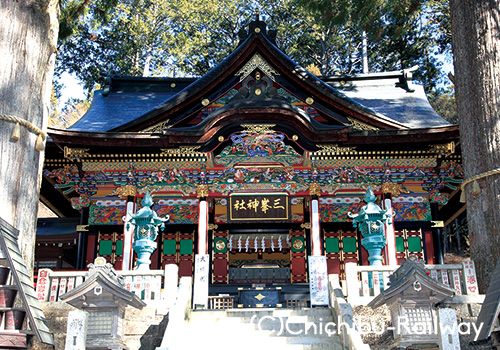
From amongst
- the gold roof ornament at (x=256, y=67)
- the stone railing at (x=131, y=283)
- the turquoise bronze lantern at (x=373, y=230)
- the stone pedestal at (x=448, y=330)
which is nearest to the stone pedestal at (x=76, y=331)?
the stone railing at (x=131, y=283)

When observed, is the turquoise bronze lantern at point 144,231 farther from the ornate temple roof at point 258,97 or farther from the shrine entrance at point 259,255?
the shrine entrance at point 259,255

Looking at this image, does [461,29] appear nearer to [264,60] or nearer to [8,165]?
[264,60]

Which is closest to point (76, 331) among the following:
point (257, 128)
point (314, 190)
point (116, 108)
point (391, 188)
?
point (257, 128)

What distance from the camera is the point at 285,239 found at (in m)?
13.5

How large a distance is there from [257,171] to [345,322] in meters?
5.87

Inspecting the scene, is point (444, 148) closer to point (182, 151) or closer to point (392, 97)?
point (392, 97)

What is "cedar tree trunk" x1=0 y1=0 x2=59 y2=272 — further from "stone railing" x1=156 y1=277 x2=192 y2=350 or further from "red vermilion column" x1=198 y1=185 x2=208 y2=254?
"red vermilion column" x1=198 y1=185 x2=208 y2=254

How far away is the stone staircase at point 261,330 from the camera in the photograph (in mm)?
7543

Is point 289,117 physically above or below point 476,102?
above

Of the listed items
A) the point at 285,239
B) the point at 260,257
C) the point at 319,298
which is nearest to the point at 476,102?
the point at 319,298

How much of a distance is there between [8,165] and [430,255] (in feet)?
31.6

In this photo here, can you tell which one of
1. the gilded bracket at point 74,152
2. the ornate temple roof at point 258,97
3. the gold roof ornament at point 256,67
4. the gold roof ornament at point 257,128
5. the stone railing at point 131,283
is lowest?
the stone railing at point 131,283

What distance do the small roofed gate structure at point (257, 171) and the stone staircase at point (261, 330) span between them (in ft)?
9.64

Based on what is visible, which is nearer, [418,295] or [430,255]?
[418,295]
